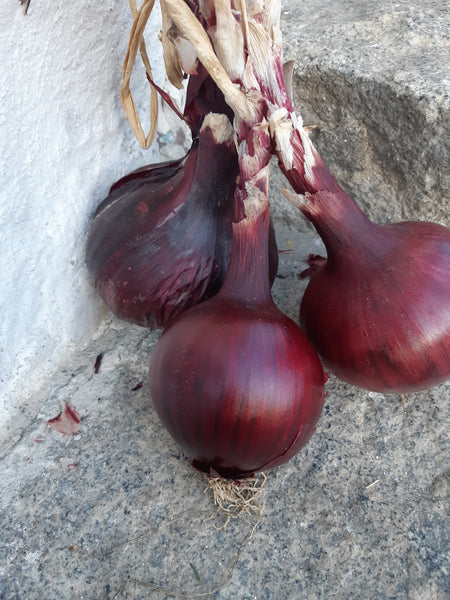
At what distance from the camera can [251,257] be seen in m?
0.78

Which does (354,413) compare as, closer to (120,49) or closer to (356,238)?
(356,238)

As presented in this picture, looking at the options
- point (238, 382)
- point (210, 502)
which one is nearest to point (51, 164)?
point (238, 382)

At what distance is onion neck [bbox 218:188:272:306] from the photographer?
30.5 inches

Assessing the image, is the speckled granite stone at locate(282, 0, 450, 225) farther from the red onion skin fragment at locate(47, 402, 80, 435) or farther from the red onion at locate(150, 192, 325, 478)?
the red onion skin fragment at locate(47, 402, 80, 435)

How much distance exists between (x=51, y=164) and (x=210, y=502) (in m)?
0.61

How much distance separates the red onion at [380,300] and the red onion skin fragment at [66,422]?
43 centimetres

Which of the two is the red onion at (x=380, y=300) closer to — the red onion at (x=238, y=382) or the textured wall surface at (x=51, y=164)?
the red onion at (x=238, y=382)

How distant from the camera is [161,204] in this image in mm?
898

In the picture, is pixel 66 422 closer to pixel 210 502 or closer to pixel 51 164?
pixel 210 502

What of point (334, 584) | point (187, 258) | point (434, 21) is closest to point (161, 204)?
point (187, 258)

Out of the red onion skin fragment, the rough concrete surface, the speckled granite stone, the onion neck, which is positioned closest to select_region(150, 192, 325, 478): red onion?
the onion neck

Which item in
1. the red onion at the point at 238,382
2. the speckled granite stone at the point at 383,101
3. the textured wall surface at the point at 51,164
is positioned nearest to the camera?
the red onion at the point at 238,382

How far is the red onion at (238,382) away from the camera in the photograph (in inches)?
27.1

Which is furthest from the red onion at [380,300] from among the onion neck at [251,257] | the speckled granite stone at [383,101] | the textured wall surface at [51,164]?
the textured wall surface at [51,164]
